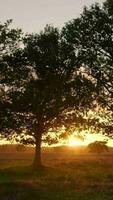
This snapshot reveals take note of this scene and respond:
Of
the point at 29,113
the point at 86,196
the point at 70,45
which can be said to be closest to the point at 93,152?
the point at 29,113

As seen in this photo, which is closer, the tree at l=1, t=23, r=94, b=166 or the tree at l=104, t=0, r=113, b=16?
the tree at l=104, t=0, r=113, b=16

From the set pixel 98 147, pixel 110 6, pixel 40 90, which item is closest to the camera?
pixel 110 6

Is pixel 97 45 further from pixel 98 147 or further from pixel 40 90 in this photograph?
pixel 98 147

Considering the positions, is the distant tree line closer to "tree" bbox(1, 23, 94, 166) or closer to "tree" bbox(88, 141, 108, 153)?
"tree" bbox(1, 23, 94, 166)

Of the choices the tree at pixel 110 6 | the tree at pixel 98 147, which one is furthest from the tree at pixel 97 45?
the tree at pixel 98 147

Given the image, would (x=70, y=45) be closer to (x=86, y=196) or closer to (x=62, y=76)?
(x=62, y=76)

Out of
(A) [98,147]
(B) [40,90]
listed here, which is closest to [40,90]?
(B) [40,90]

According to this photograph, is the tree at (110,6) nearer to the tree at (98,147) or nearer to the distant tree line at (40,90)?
the distant tree line at (40,90)

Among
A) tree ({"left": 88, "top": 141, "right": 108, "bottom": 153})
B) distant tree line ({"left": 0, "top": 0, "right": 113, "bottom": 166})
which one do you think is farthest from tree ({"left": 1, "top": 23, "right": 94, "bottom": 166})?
tree ({"left": 88, "top": 141, "right": 108, "bottom": 153})

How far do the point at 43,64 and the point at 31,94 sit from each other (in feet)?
15.5

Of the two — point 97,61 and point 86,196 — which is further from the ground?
point 97,61

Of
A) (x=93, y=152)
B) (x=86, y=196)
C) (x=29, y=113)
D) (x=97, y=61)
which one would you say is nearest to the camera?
(x=86, y=196)

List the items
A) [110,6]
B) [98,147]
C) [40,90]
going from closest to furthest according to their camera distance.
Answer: [110,6] → [40,90] → [98,147]

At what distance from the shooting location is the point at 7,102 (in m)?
79.7
